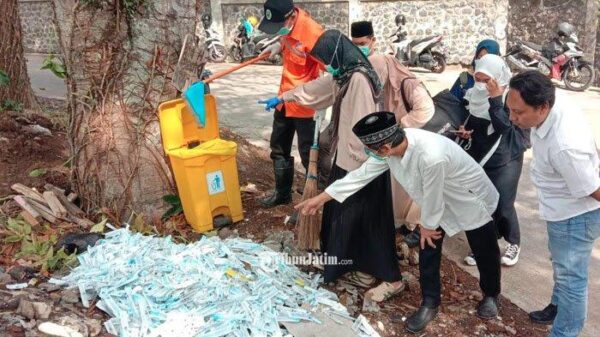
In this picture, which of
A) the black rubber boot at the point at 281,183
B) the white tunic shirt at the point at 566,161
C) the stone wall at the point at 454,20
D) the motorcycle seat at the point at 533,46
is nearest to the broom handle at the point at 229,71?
the black rubber boot at the point at 281,183

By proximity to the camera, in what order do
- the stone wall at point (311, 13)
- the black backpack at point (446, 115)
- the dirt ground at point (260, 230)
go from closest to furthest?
1. the dirt ground at point (260, 230)
2. the black backpack at point (446, 115)
3. the stone wall at point (311, 13)

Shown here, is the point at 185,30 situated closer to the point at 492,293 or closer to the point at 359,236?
the point at 359,236

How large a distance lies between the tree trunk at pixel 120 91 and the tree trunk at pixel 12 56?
281cm

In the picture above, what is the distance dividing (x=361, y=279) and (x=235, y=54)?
11.6 m

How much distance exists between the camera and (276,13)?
4062 millimetres

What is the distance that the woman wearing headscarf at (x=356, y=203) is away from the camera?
3219mm

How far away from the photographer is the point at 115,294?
9.64ft

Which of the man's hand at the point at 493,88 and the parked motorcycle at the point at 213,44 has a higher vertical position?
the man's hand at the point at 493,88

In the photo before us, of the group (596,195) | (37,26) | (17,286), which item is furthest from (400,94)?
(37,26)

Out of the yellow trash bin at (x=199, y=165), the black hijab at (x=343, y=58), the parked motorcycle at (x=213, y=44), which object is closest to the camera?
the black hijab at (x=343, y=58)

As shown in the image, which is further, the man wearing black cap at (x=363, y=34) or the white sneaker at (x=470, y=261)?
the man wearing black cap at (x=363, y=34)

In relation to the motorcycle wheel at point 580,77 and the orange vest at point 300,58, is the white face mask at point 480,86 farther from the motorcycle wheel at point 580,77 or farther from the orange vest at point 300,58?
the motorcycle wheel at point 580,77

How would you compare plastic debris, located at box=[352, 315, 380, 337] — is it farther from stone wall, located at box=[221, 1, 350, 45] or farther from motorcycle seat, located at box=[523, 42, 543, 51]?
stone wall, located at box=[221, 1, 350, 45]

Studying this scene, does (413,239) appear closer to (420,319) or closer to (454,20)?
(420,319)
